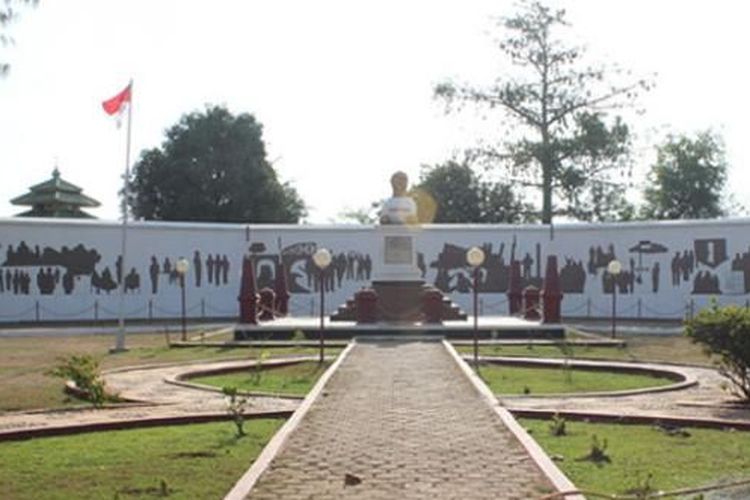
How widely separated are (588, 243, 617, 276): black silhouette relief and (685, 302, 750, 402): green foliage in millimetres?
25129

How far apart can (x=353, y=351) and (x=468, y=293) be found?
1925cm

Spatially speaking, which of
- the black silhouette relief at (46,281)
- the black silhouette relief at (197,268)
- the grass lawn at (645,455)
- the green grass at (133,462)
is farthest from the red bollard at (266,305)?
the grass lawn at (645,455)

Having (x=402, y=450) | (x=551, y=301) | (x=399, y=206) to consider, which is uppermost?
(x=399, y=206)

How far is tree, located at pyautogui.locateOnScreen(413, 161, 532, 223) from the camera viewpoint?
170ft

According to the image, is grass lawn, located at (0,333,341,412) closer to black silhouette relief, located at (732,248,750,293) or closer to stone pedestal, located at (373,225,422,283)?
stone pedestal, located at (373,225,422,283)

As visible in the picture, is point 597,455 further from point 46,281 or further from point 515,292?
point 46,281

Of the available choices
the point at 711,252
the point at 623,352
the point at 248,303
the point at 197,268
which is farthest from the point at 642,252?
the point at 248,303

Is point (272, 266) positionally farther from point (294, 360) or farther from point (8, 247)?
point (294, 360)

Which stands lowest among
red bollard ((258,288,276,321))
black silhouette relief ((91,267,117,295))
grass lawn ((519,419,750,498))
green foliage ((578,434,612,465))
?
grass lawn ((519,419,750,498))

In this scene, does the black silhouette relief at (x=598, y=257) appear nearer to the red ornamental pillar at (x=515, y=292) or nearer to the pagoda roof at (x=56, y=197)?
the red ornamental pillar at (x=515, y=292)

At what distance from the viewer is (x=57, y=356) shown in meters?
22.4

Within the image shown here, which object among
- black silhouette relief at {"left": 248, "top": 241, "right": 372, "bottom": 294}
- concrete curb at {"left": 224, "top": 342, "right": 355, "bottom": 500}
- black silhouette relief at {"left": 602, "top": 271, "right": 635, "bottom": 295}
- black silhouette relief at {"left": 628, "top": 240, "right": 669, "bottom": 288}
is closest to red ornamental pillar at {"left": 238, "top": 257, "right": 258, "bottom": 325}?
black silhouette relief at {"left": 248, "top": 241, "right": 372, "bottom": 294}

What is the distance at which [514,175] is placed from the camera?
1964 inches

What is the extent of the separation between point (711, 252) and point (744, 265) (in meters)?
1.30
